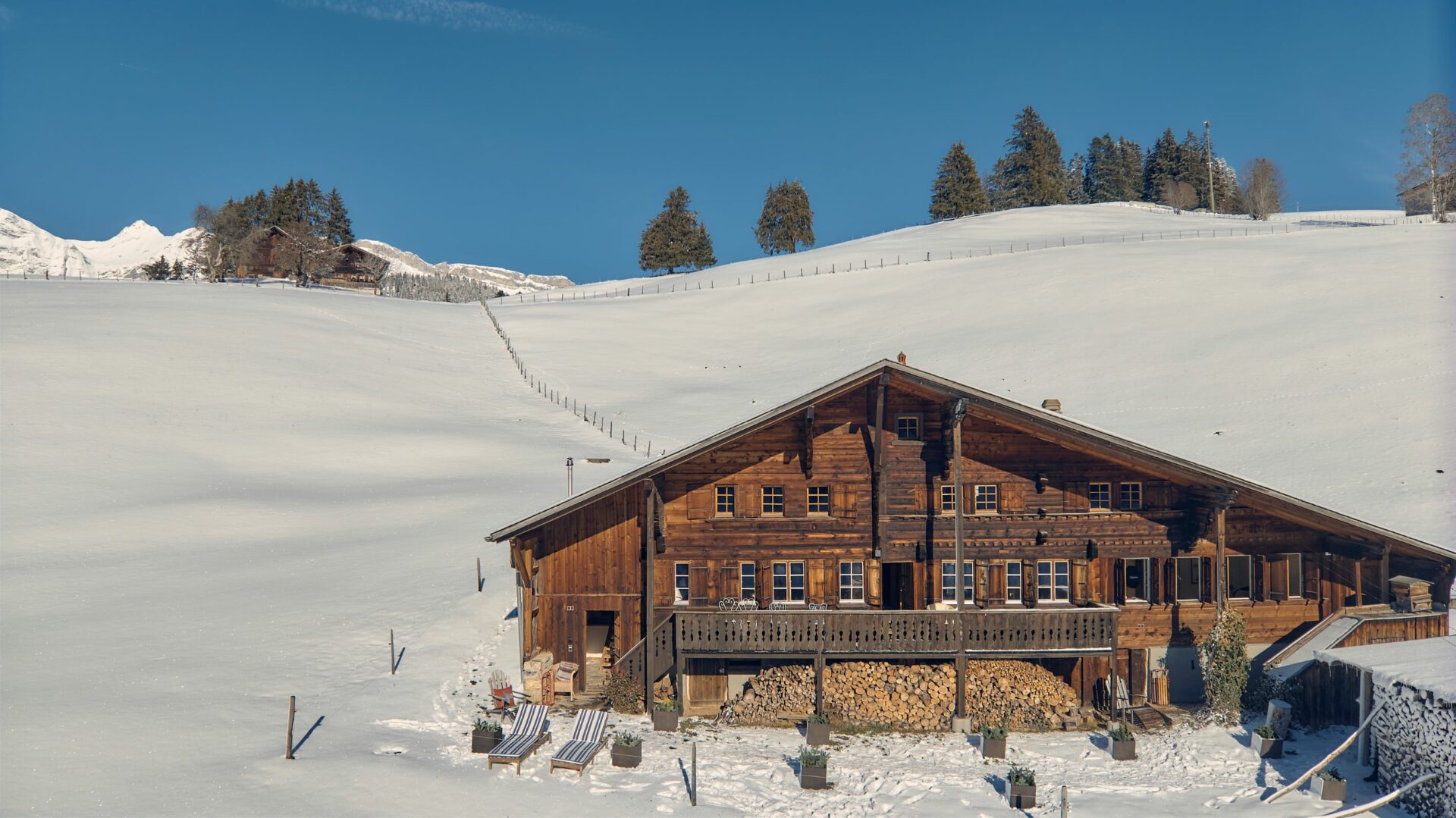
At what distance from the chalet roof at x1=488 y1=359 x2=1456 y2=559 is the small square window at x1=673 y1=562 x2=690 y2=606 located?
285 cm

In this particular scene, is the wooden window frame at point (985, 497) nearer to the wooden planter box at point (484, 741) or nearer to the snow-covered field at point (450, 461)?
the snow-covered field at point (450, 461)

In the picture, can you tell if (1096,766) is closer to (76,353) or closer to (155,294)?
(76,353)

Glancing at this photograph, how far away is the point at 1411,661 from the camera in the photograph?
63.5 feet

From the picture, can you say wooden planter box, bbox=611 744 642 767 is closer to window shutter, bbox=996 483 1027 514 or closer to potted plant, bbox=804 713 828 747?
potted plant, bbox=804 713 828 747

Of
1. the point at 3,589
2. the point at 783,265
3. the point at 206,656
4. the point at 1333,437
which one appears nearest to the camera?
the point at 206,656

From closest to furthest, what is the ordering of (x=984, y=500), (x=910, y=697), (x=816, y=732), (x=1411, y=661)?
(x=1411, y=661) → (x=816, y=732) → (x=910, y=697) → (x=984, y=500)

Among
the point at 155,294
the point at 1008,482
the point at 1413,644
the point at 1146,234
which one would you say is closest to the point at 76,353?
the point at 155,294

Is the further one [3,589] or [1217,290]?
[1217,290]

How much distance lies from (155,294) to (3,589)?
6014 centimetres

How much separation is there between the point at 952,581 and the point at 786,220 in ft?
355

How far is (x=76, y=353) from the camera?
5581 cm

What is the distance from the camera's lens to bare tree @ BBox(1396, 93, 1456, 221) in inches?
3398

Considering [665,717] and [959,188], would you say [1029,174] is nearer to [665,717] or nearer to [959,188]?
[959,188]

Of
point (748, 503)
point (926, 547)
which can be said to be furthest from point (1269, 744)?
point (748, 503)
